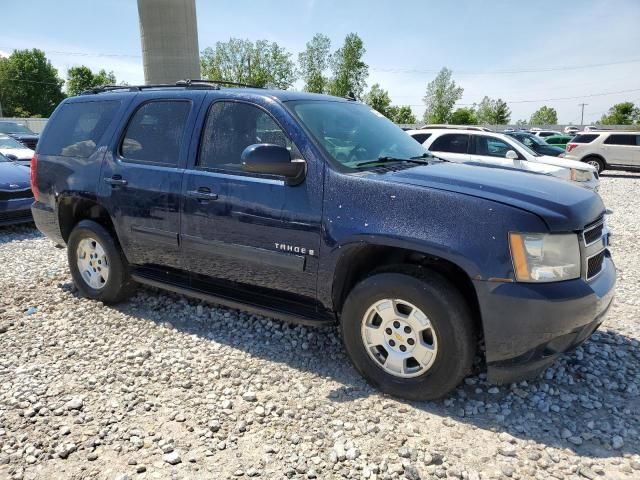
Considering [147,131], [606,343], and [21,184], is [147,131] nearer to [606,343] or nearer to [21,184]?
[606,343]

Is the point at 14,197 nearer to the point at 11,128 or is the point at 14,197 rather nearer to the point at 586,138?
the point at 11,128

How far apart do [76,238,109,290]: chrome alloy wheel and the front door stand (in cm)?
112

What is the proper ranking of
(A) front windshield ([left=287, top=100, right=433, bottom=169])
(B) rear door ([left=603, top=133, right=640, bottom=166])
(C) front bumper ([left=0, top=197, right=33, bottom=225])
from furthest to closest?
(B) rear door ([left=603, top=133, right=640, bottom=166]) → (C) front bumper ([left=0, top=197, right=33, bottom=225]) → (A) front windshield ([left=287, top=100, right=433, bottom=169])

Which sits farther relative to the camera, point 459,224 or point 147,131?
point 147,131

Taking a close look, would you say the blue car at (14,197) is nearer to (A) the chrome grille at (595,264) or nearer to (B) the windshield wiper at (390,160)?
(B) the windshield wiper at (390,160)

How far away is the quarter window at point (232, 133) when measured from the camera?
3.45m

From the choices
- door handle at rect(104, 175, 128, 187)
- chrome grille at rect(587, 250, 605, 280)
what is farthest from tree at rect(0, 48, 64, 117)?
chrome grille at rect(587, 250, 605, 280)

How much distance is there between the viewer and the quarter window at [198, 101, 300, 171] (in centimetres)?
345

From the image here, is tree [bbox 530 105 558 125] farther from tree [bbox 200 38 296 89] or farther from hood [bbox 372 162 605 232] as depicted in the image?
hood [bbox 372 162 605 232]

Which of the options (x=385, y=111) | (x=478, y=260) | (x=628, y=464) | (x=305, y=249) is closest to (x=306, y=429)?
(x=305, y=249)

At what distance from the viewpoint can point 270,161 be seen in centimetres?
302

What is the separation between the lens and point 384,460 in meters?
2.47

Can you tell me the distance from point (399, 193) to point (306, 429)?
1.46 meters

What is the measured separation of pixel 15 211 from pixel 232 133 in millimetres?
5711
